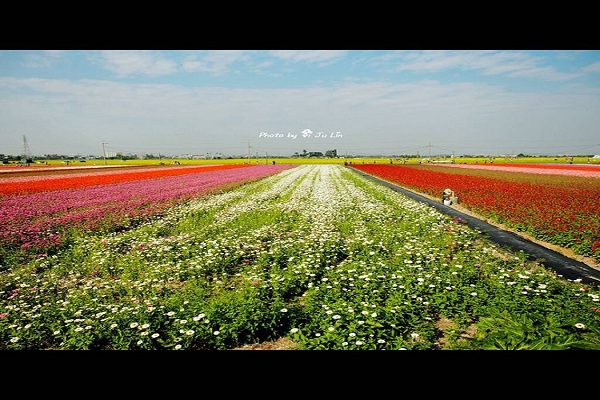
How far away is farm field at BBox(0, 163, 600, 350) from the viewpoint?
4.12 meters

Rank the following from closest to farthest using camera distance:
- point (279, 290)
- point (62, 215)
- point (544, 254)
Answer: point (279, 290)
point (544, 254)
point (62, 215)

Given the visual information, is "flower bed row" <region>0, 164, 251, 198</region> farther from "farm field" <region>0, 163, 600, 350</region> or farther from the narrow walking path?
the narrow walking path

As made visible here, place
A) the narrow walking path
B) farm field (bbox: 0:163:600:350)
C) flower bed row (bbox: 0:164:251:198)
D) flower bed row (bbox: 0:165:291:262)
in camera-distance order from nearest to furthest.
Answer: farm field (bbox: 0:163:600:350) → the narrow walking path → flower bed row (bbox: 0:165:291:262) → flower bed row (bbox: 0:164:251:198)

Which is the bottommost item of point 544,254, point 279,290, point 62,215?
point 544,254

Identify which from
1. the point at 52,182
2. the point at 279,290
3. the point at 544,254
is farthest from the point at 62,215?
the point at 544,254

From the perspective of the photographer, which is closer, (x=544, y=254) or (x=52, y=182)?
(x=544, y=254)

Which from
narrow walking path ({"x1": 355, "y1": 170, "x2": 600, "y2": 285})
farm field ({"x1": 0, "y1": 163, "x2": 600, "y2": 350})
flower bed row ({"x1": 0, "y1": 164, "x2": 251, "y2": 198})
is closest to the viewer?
farm field ({"x1": 0, "y1": 163, "x2": 600, "y2": 350})

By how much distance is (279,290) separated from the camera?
5.65 m

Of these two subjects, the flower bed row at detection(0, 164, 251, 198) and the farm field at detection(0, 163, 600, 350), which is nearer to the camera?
the farm field at detection(0, 163, 600, 350)

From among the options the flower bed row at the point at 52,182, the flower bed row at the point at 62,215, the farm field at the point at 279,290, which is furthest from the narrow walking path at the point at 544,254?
the flower bed row at the point at 52,182

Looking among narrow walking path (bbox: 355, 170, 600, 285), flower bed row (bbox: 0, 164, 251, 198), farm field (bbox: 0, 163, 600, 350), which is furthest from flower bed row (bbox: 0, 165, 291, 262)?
narrow walking path (bbox: 355, 170, 600, 285)

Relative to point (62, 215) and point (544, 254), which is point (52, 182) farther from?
point (544, 254)
